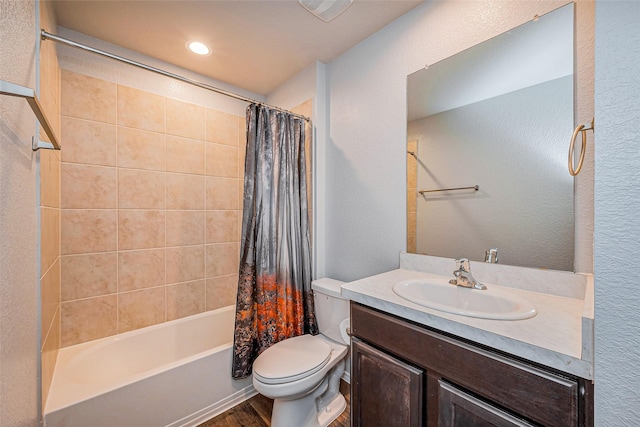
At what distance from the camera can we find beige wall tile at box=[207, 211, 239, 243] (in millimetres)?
2217

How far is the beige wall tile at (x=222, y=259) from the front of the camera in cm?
221

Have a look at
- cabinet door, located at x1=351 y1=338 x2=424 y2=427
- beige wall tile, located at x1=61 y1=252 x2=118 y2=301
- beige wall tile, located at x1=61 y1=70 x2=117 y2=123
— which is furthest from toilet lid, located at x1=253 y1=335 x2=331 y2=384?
beige wall tile, located at x1=61 y1=70 x2=117 y2=123

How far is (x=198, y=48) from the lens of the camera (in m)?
1.80

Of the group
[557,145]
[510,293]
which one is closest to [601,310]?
[510,293]

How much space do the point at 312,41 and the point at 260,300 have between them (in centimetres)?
180

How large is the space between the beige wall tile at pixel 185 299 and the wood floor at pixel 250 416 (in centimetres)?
83

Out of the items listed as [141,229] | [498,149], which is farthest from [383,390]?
[141,229]

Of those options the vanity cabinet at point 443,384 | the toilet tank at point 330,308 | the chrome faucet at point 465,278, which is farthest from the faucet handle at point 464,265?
the toilet tank at point 330,308

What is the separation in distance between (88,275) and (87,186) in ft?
1.97

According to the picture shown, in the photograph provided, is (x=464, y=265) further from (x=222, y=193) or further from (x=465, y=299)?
(x=222, y=193)

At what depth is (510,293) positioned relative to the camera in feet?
3.40

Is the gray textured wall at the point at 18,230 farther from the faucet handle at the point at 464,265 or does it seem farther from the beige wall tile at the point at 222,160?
the faucet handle at the point at 464,265

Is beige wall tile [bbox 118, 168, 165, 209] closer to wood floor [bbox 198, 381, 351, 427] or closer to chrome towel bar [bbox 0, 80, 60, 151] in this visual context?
chrome towel bar [bbox 0, 80, 60, 151]

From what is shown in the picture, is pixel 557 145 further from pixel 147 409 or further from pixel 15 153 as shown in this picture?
pixel 147 409
